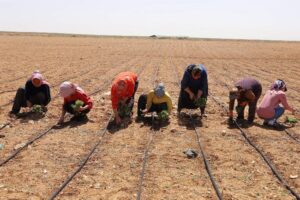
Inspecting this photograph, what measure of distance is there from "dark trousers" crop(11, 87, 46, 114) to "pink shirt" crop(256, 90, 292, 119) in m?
4.09

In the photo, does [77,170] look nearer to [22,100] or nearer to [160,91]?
[160,91]

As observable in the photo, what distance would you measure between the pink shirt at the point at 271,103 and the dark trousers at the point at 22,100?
4.09 meters

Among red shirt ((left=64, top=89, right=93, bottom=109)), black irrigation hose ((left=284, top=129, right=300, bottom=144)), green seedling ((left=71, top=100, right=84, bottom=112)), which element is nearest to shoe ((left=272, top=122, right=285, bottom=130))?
black irrigation hose ((left=284, top=129, right=300, bottom=144))

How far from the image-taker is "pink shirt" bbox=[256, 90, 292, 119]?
693 centimetres

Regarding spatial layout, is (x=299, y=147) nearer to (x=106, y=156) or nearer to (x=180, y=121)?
Result: (x=180, y=121)

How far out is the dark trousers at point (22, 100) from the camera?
7527 mm

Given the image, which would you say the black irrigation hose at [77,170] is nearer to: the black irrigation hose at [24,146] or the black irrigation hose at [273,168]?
the black irrigation hose at [24,146]

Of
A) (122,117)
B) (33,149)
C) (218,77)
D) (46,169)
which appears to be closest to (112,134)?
(122,117)

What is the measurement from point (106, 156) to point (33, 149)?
111cm

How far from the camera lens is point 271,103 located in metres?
7.01

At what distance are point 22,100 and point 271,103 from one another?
4.57m

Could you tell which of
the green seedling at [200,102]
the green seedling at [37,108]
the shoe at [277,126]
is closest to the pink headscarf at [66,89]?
the green seedling at [37,108]

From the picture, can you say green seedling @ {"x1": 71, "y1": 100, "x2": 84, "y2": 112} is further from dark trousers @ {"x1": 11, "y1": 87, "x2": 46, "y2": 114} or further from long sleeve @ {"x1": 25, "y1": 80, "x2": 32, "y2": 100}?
long sleeve @ {"x1": 25, "y1": 80, "x2": 32, "y2": 100}

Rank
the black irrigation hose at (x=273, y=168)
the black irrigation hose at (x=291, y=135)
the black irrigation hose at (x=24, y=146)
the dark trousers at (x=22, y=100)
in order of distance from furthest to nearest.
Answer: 1. the dark trousers at (x=22, y=100)
2. the black irrigation hose at (x=291, y=135)
3. the black irrigation hose at (x=24, y=146)
4. the black irrigation hose at (x=273, y=168)
